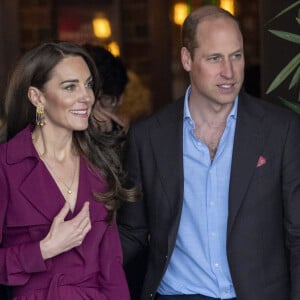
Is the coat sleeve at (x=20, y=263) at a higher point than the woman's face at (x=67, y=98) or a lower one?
lower

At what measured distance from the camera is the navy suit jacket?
10.7ft

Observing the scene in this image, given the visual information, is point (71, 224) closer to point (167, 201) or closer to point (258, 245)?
point (167, 201)

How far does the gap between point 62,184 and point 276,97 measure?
1404mm

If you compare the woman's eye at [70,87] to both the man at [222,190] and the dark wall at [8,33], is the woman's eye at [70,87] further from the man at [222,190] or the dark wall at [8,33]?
the dark wall at [8,33]

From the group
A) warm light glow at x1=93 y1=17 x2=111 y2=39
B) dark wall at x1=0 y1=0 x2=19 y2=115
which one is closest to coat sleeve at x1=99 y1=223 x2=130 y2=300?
dark wall at x1=0 y1=0 x2=19 y2=115

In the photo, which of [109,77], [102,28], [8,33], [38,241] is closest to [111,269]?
[38,241]

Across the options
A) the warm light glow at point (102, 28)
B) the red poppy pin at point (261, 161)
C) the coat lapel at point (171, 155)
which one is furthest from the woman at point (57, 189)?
the warm light glow at point (102, 28)

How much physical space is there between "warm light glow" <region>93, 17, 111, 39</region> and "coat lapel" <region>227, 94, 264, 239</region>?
7583mm

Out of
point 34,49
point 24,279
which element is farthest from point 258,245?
point 34,49

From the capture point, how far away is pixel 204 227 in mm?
3295

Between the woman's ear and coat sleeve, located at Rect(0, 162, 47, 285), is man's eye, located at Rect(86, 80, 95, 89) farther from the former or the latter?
coat sleeve, located at Rect(0, 162, 47, 285)

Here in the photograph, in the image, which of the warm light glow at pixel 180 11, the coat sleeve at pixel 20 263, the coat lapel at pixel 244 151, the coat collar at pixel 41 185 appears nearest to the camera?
the coat sleeve at pixel 20 263

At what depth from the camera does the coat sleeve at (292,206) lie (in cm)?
326

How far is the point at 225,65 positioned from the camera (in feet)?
10.8
